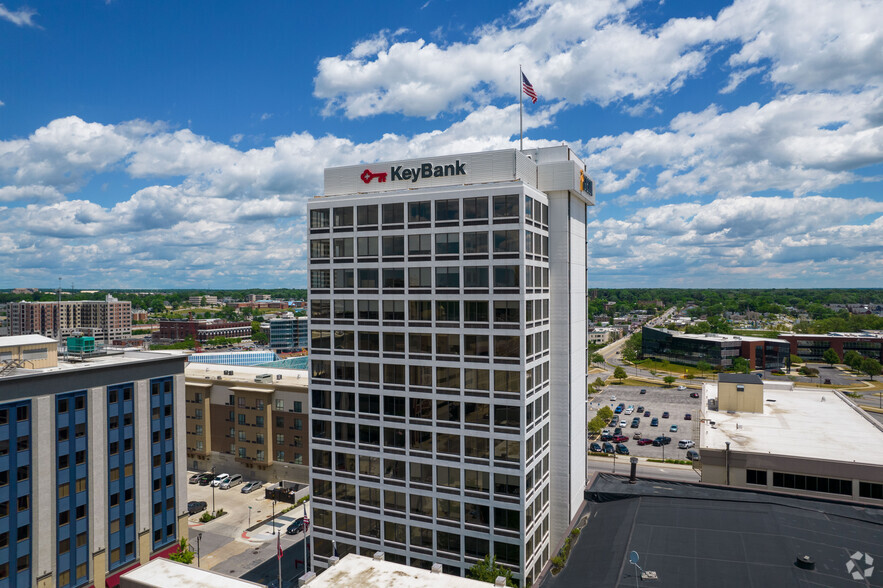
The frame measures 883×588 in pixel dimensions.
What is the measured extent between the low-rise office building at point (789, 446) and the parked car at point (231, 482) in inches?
3349

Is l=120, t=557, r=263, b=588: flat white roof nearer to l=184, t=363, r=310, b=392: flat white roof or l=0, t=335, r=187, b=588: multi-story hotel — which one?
l=0, t=335, r=187, b=588: multi-story hotel

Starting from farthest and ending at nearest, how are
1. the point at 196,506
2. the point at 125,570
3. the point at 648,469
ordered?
1. the point at 648,469
2. the point at 196,506
3. the point at 125,570

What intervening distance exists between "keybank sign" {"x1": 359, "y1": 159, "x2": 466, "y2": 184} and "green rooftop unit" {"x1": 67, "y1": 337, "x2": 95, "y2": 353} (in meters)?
44.2

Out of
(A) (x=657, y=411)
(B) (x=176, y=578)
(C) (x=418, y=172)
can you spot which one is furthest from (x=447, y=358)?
(A) (x=657, y=411)

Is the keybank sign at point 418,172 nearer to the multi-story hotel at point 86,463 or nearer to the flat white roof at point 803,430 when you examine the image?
the multi-story hotel at point 86,463

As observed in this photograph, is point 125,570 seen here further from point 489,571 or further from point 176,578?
point 489,571

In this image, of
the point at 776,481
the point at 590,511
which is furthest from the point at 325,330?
Answer: the point at 776,481

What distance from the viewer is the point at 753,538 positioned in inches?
1779

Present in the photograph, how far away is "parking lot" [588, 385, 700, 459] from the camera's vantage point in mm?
125438

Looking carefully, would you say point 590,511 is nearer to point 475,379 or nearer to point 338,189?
point 475,379

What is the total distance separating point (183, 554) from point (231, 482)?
40.2 meters

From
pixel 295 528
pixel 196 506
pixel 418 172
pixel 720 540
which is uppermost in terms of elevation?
pixel 418 172

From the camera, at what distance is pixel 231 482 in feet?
343

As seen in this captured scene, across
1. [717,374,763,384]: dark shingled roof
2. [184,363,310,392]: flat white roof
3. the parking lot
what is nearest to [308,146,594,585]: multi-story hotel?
[717,374,763,384]: dark shingled roof
